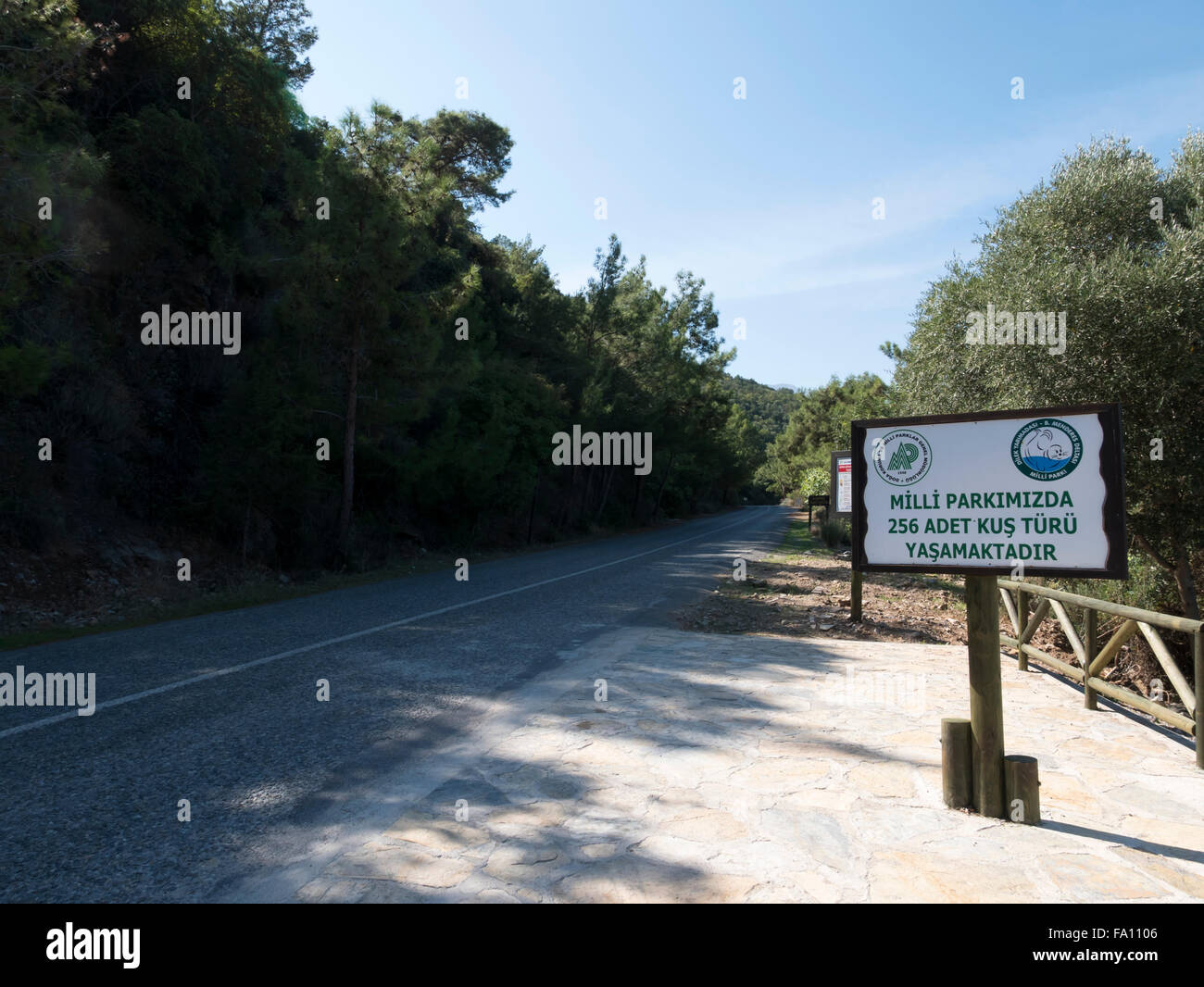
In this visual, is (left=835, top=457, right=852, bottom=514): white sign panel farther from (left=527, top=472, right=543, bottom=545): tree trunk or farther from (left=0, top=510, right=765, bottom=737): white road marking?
(left=527, top=472, right=543, bottom=545): tree trunk

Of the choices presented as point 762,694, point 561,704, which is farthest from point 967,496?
point 561,704

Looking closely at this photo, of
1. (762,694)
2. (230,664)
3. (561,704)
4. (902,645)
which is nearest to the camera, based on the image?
(561,704)

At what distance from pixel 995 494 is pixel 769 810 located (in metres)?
2.21

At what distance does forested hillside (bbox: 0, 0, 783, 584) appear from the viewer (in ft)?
39.4

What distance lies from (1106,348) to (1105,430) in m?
9.70

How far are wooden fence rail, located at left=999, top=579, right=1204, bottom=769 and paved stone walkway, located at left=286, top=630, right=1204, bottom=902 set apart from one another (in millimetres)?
190

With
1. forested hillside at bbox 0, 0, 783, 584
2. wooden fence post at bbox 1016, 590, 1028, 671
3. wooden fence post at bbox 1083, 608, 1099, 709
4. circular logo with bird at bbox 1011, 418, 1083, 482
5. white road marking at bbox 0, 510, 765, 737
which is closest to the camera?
circular logo with bird at bbox 1011, 418, 1083, 482

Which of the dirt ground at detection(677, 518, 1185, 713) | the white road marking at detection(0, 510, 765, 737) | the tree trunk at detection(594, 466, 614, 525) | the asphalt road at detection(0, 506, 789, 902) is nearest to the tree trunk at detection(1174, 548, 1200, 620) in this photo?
the dirt ground at detection(677, 518, 1185, 713)

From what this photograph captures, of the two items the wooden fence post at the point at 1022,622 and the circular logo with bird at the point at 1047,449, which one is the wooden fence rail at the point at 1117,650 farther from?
the circular logo with bird at the point at 1047,449

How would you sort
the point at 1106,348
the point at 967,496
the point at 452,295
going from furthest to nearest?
1. the point at 452,295
2. the point at 1106,348
3. the point at 967,496

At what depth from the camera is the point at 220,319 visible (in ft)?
64.9

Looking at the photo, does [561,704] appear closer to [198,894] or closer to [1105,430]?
[198,894]

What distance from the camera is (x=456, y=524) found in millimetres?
24578

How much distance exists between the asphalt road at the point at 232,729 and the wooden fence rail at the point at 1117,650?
16.6 feet
